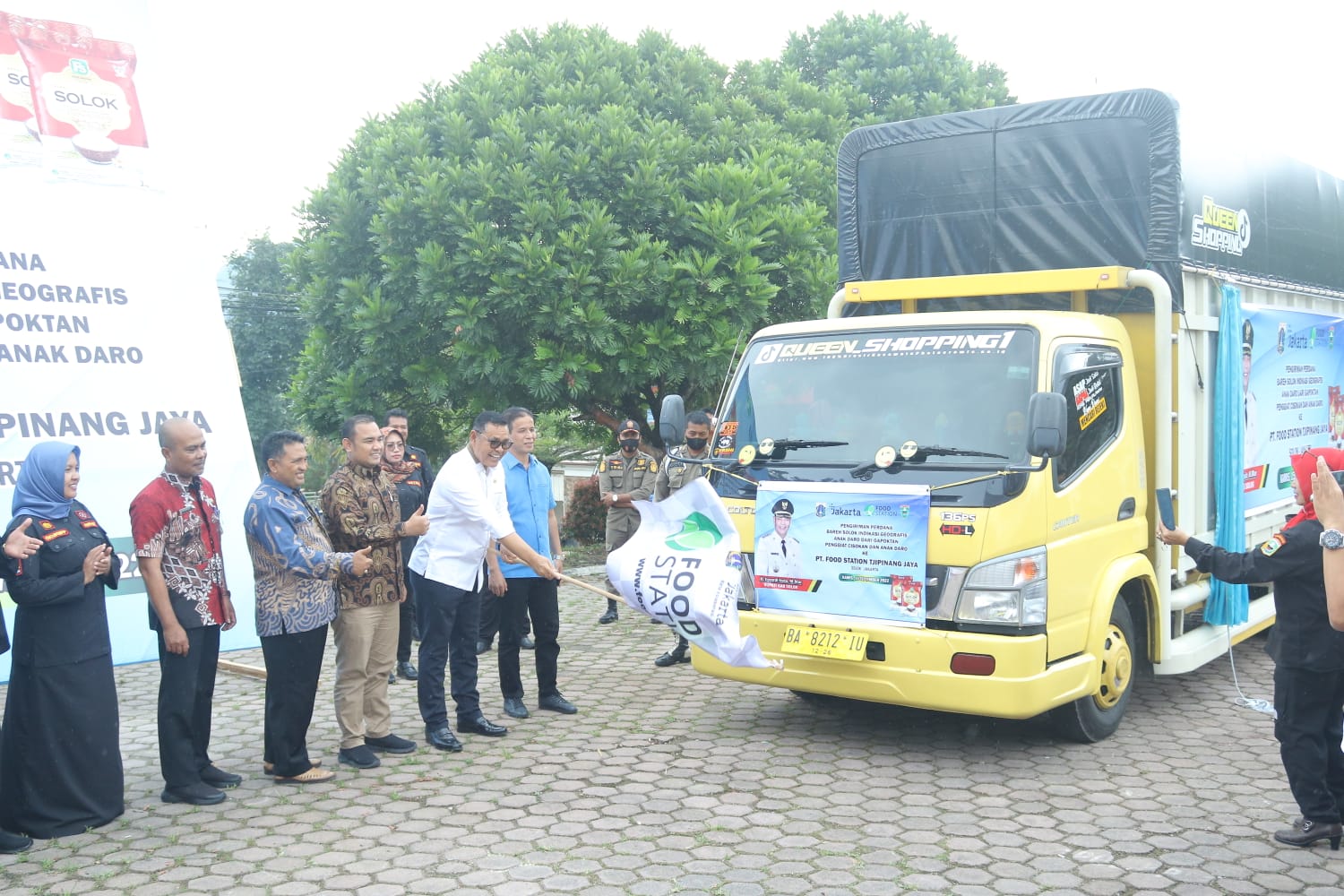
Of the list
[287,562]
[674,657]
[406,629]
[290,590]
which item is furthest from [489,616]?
[287,562]

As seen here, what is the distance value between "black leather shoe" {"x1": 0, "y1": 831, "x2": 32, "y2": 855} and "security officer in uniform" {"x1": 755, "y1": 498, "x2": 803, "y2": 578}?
3552 millimetres

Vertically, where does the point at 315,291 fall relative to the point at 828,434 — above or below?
above

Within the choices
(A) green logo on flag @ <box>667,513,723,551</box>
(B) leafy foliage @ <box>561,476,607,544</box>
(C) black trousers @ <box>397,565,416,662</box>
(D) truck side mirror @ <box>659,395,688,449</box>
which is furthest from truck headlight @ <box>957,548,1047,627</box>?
(B) leafy foliage @ <box>561,476,607,544</box>

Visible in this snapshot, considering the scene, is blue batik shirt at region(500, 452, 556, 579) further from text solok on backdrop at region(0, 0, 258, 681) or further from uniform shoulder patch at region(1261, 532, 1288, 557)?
uniform shoulder patch at region(1261, 532, 1288, 557)

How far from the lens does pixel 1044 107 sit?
23.5 ft

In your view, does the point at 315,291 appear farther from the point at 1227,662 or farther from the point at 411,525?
the point at 1227,662

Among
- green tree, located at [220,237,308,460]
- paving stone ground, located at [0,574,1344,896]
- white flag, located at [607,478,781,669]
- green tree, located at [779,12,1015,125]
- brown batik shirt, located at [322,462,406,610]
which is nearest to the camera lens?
paving stone ground, located at [0,574,1344,896]

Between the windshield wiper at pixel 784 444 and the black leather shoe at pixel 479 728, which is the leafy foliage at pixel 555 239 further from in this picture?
the black leather shoe at pixel 479 728

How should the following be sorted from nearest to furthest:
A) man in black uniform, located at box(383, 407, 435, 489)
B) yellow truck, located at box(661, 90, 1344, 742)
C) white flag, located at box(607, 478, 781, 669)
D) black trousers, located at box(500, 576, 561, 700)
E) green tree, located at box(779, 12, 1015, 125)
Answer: yellow truck, located at box(661, 90, 1344, 742), white flag, located at box(607, 478, 781, 669), black trousers, located at box(500, 576, 561, 700), man in black uniform, located at box(383, 407, 435, 489), green tree, located at box(779, 12, 1015, 125)

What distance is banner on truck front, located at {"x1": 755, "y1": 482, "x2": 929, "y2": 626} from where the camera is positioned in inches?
228

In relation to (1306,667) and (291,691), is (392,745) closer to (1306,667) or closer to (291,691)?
(291,691)

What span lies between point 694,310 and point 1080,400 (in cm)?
653

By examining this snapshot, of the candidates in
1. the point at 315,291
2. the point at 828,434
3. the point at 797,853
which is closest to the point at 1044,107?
the point at 828,434

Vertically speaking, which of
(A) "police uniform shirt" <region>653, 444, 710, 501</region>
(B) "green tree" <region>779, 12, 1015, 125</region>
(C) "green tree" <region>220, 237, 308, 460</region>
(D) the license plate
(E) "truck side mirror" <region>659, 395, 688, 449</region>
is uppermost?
(B) "green tree" <region>779, 12, 1015, 125</region>
